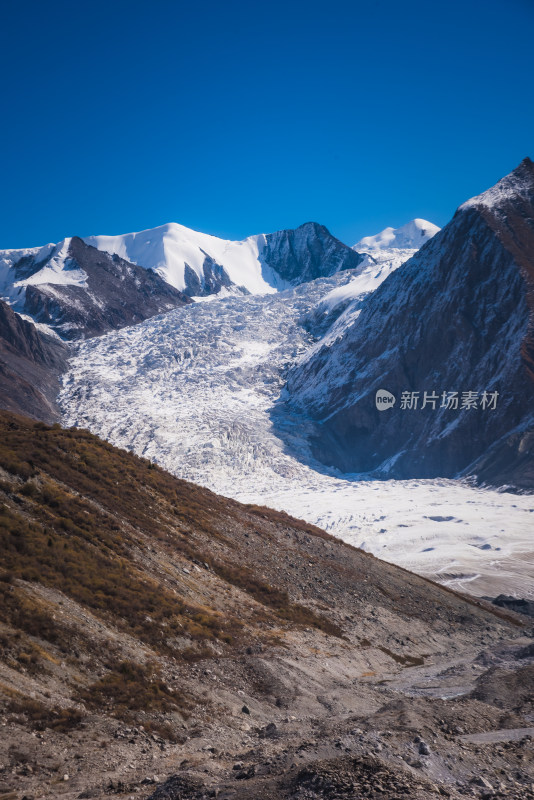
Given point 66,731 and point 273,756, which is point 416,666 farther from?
point 66,731

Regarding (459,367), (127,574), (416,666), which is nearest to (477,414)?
(459,367)

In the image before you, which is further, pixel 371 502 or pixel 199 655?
pixel 371 502

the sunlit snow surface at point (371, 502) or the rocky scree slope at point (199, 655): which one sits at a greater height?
the sunlit snow surface at point (371, 502)

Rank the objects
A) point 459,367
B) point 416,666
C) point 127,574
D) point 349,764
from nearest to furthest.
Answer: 1. point 349,764
2. point 127,574
3. point 416,666
4. point 459,367

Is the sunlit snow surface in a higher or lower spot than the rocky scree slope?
higher

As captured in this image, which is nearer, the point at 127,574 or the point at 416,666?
the point at 127,574

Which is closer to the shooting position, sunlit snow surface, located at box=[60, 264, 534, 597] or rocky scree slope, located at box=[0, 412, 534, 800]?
rocky scree slope, located at box=[0, 412, 534, 800]

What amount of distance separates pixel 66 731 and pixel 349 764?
914 cm

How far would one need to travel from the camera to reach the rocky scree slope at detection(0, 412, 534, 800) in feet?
54.0

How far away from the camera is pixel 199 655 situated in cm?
2736

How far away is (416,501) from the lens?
152250 millimetres

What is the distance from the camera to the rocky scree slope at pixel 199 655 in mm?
16469

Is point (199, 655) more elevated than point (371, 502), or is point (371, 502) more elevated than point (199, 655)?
point (371, 502)

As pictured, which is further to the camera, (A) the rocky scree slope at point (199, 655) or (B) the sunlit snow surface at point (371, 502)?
(B) the sunlit snow surface at point (371, 502)
